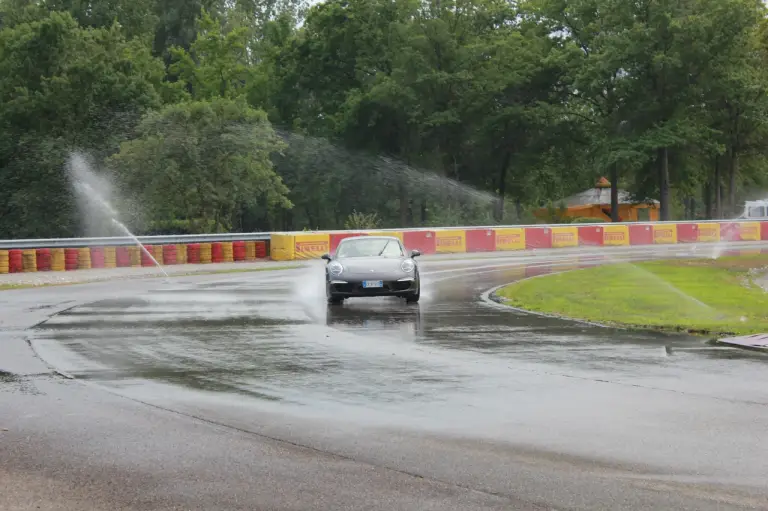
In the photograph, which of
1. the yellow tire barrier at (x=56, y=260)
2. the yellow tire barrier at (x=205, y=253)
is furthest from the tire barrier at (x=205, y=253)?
the yellow tire barrier at (x=56, y=260)

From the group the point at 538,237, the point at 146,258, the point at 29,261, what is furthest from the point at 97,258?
the point at 538,237

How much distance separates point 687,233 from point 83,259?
32.1 meters

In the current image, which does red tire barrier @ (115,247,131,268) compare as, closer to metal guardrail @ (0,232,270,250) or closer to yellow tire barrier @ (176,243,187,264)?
metal guardrail @ (0,232,270,250)

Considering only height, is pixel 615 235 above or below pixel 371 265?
below

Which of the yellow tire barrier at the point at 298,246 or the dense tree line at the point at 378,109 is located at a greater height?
the dense tree line at the point at 378,109

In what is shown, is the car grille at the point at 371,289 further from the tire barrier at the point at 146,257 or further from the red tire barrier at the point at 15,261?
the tire barrier at the point at 146,257

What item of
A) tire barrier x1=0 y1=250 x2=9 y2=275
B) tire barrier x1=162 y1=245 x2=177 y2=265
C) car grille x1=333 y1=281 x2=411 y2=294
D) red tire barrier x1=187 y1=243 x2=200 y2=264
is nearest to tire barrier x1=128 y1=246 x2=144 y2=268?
tire barrier x1=162 y1=245 x2=177 y2=265

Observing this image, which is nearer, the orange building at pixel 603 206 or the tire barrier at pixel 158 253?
the tire barrier at pixel 158 253

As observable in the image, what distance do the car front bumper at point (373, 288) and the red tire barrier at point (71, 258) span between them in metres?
18.7

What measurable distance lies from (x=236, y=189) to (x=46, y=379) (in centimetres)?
4656

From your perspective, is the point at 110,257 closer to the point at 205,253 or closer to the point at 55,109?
the point at 205,253

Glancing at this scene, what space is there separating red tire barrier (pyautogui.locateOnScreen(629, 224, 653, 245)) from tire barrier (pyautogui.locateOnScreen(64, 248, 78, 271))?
28.4 m

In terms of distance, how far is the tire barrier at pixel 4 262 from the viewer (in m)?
35.2

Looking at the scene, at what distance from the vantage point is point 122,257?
38.0 metres
